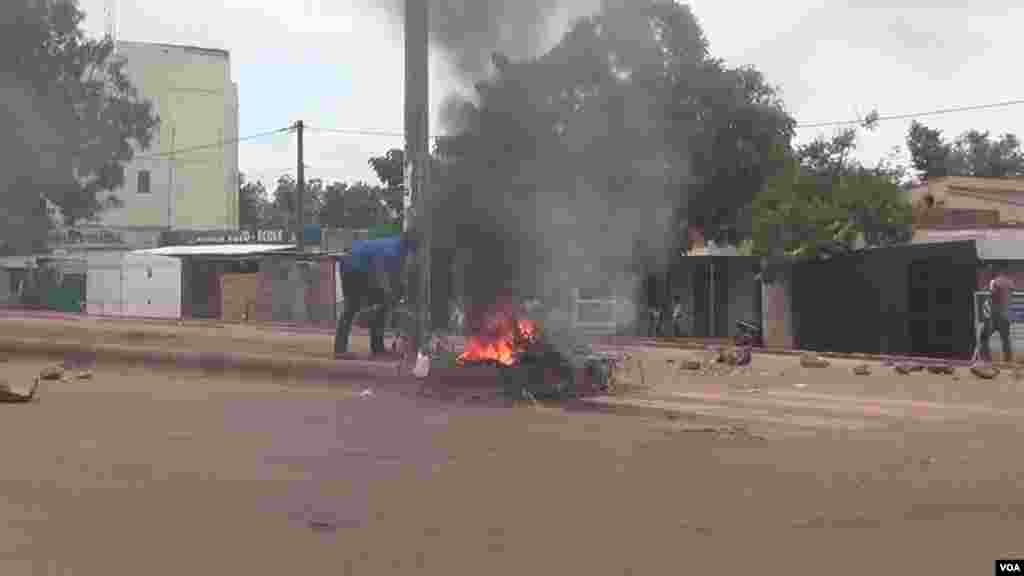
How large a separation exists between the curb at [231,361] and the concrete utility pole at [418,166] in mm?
774

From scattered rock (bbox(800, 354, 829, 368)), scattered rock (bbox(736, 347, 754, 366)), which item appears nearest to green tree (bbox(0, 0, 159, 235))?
scattered rock (bbox(736, 347, 754, 366))

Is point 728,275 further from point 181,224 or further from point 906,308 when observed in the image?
point 181,224

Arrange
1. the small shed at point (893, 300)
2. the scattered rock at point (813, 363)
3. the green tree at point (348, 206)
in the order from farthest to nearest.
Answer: the green tree at point (348, 206), the small shed at point (893, 300), the scattered rock at point (813, 363)

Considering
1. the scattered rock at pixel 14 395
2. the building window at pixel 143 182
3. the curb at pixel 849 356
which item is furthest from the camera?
the building window at pixel 143 182

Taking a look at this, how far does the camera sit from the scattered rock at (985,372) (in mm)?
12266

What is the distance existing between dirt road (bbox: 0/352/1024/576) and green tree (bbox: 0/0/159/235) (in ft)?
27.1

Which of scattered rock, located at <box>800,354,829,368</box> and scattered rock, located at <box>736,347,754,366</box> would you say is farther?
scattered rock, located at <box>736,347,754,366</box>

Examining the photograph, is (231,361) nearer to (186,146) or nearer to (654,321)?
(654,321)

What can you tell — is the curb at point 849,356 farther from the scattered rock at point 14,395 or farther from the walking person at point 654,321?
the scattered rock at point 14,395

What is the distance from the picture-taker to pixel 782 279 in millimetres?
21188

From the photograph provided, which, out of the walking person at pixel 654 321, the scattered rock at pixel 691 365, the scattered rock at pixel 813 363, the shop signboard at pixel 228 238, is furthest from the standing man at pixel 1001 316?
the shop signboard at pixel 228 238

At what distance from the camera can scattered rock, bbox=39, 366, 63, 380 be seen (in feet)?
33.0

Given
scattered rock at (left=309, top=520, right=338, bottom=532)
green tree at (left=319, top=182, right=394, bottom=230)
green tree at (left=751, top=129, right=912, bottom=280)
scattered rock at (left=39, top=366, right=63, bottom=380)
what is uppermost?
green tree at (left=319, top=182, right=394, bottom=230)

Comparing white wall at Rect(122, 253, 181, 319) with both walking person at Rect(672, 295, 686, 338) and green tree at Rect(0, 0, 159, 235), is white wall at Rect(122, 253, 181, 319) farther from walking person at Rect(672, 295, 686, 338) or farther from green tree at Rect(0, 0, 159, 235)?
walking person at Rect(672, 295, 686, 338)
